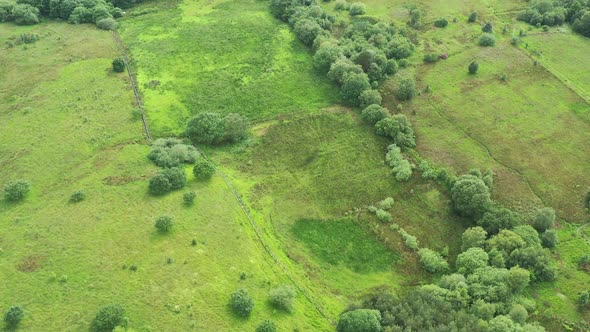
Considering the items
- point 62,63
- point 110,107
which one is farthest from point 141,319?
point 62,63

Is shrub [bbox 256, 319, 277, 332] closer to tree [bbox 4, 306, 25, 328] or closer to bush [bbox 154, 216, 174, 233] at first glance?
bush [bbox 154, 216, 174, 233]

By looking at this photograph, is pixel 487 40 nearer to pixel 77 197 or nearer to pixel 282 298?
pixel 282 298

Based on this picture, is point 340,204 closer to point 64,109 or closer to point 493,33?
point 64,109

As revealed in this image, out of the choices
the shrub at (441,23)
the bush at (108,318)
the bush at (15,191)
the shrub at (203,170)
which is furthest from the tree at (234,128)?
the shrub at (441,23)

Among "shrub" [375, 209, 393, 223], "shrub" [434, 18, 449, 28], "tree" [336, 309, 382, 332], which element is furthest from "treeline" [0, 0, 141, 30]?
"tree" [336, 309, 382, 332]

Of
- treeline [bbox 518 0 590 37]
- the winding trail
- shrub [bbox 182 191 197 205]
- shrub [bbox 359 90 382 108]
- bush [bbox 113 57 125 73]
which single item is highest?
treeline [bbox 518 0 590 37]

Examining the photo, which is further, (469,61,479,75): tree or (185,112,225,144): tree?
(469,61,479,75): tree

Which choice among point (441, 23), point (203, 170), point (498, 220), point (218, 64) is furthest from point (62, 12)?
point (498, 220)
